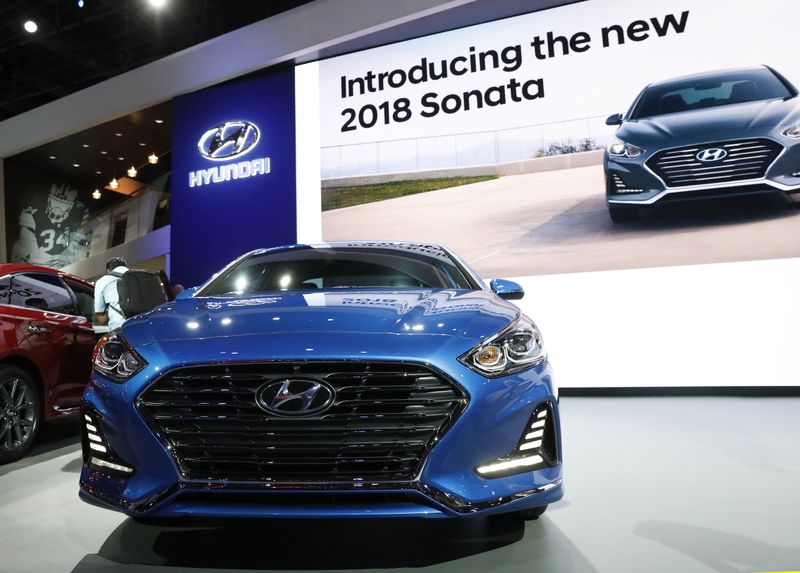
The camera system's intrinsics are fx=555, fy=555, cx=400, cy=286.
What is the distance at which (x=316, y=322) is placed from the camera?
174 cm

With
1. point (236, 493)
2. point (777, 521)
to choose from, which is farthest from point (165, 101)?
point (777, 521)

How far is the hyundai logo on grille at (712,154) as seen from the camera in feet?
16.0

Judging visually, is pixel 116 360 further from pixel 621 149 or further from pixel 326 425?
pixel 621 149

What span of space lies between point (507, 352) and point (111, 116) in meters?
9.26

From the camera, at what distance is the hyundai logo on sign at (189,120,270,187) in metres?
7.36

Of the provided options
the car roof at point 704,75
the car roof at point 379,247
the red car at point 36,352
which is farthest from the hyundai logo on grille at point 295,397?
the car roof at point 704,75

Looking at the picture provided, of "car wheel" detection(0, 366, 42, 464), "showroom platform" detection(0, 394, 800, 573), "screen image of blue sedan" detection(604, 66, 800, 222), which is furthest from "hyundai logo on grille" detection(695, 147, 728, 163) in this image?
"car wheel" detection(0, 366, 42, 464)

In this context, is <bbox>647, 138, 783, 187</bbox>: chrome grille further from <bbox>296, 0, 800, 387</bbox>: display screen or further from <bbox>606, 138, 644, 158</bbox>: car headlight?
<bbox>606, 138, 644, 158</bbox>: car headlight

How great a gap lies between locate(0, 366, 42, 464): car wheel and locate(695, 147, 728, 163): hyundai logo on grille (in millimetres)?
5489

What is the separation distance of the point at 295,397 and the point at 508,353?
65cm

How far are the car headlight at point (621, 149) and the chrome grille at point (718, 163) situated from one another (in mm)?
143

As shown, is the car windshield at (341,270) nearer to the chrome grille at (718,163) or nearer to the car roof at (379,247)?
the car roof at (379,247)

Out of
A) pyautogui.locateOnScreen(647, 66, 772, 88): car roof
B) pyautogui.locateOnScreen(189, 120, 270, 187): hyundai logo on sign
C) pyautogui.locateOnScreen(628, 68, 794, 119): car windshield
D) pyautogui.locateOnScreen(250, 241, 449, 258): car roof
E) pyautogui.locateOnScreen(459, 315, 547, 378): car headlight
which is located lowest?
pyautogui.locateOnScreen(459, 315, 547, 378): car headlight

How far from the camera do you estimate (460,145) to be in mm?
6047
